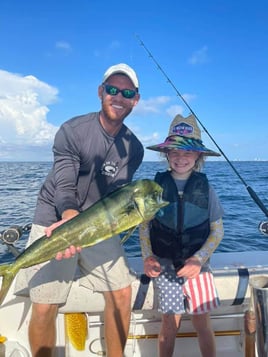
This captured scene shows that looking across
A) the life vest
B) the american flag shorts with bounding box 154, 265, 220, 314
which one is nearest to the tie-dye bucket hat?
the life vest

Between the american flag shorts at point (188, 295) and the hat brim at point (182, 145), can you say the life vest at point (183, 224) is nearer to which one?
the american flag shorts at point (188, 295)

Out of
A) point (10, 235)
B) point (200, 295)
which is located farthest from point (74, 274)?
point (200, 295)

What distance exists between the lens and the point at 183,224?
3.05 m

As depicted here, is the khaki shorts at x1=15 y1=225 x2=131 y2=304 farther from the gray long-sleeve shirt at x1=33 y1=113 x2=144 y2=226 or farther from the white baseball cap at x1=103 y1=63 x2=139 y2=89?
the white baseball cap at x1=103 y1=63 x2=139 y2=89

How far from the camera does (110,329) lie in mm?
3062

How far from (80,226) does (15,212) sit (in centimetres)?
1070

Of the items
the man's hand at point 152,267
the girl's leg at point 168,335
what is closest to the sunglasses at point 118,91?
the man's hand at point 152,267

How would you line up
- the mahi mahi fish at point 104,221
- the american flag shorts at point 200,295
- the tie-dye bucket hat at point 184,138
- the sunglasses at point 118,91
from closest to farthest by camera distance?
the mahi mahi fish at point 104,221
the american flag shorts at point 200,295
the tie-dye bucket hat at point 184,138
the sunglasses at point 118,91

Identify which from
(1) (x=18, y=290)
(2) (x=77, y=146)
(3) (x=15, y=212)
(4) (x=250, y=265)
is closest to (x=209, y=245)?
(4) (x=250, y=265)

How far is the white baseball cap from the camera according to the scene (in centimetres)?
326

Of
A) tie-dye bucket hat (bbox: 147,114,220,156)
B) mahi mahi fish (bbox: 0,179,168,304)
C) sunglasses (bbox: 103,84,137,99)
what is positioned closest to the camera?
mahi mahi fish (bbox: 0,179,168,304)

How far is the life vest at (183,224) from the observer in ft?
9.96

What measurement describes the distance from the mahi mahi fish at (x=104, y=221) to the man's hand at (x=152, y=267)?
67 cm

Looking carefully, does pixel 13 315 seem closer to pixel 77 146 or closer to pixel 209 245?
pixel 77 146
